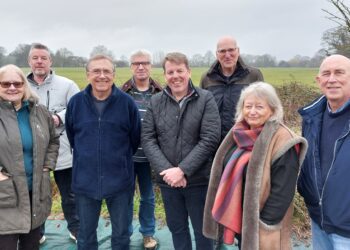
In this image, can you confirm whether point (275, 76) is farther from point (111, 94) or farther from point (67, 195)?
point (111, 94)

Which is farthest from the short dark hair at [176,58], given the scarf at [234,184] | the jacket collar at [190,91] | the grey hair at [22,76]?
the grey hair at [22,76]

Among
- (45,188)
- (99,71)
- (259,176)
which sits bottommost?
(45,188)

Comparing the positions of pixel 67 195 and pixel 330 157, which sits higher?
pixel 330 157

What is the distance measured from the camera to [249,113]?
249 centimetres

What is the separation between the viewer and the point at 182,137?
3.00m

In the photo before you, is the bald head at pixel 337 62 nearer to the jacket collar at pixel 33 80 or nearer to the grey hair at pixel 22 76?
the grey hair at pixel 22 76

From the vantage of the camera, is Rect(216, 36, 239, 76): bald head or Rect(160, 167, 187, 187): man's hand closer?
Rect(160, 167, 187, 187): man's hand

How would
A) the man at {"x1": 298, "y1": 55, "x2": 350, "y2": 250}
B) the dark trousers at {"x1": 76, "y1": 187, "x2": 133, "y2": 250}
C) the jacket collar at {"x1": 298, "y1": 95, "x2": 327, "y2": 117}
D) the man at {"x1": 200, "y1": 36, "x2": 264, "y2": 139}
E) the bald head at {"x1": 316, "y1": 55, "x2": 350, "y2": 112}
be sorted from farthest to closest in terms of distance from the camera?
the man at {"x1": 200, "y1": 36, "x2": 264, "y2": 139} → the dark trousers at {"x1": 76, "y1": 187, "x2": 133, "y2": 250} → the jacket collar at {"x1": 298, "y1": 95, "x2": 327, "y2": 117} → the bald head at {"x1": 316, "y1": 55, "x2": 350, "y2": 112} → the man at {"x1": 298, "y1": 55, "x2": 350, "y2": 250}

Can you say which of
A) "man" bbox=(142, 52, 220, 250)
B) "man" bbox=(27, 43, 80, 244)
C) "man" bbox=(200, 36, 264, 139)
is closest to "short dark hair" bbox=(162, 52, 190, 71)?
"man" bbox=(142, 52, 220, 250)

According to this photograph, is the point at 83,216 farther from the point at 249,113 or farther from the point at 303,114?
the point at 303,114

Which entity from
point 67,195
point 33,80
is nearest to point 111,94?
point 33,80

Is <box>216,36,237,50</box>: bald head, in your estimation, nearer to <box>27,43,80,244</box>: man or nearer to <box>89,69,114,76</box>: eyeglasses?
<box>89,69,114,76</box>: eyeglasses

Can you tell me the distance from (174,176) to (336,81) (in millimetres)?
1430

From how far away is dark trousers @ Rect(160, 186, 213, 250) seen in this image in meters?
3.10
